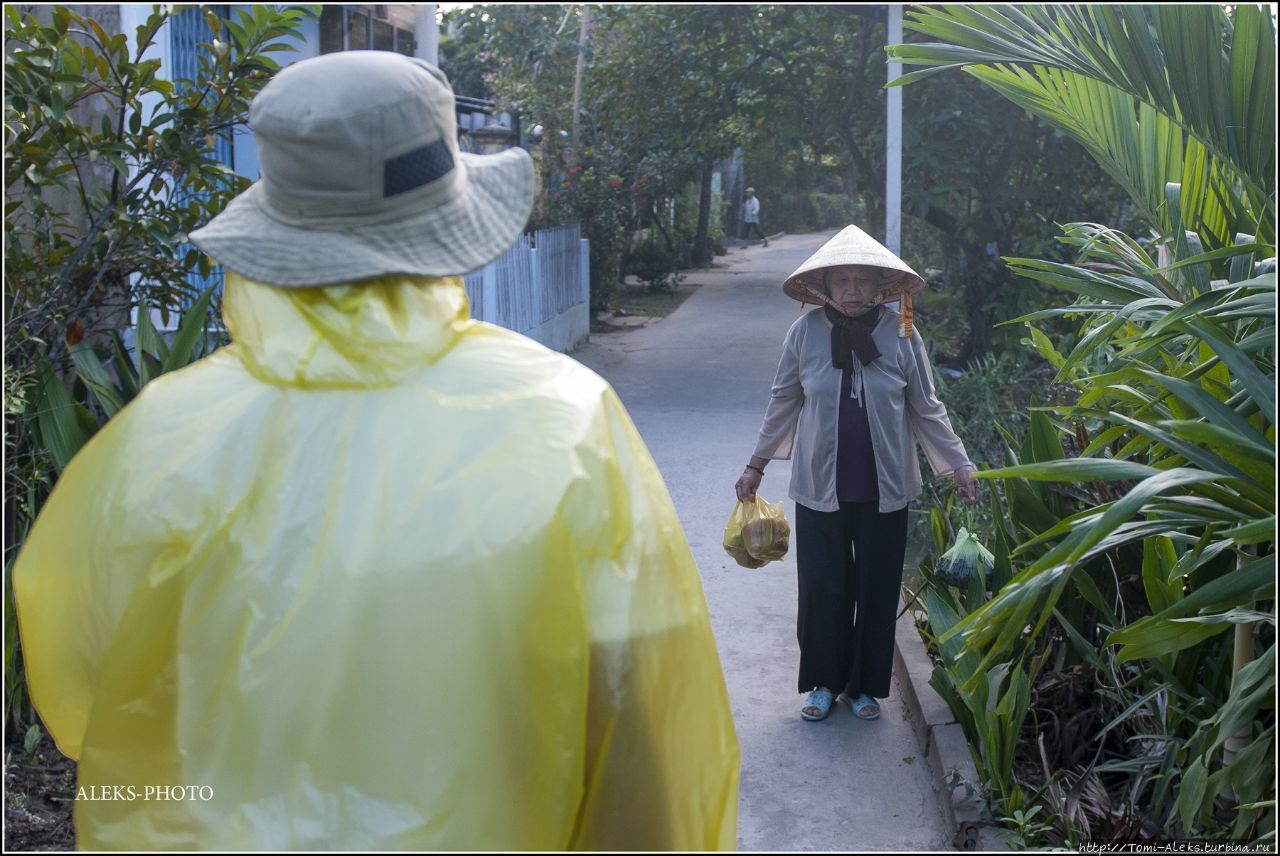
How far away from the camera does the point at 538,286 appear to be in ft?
39.5

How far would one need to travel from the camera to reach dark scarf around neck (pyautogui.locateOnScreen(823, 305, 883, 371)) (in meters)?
4.63

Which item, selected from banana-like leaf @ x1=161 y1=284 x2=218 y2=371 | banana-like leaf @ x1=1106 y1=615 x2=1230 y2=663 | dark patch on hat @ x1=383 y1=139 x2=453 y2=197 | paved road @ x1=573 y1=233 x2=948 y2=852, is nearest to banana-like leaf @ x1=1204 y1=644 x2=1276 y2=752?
banana-like leaf @ x1=1106 y1=615 x2=1230 y2=663

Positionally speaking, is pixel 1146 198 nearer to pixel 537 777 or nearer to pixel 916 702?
pixel 916 702

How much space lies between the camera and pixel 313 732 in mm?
1585

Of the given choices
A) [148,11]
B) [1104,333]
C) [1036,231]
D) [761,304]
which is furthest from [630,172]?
[1104,333]

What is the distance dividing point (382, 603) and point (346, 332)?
35 centimetres

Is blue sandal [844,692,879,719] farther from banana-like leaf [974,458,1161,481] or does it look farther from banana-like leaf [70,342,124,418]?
banana-like leaf [70,342,124,418]

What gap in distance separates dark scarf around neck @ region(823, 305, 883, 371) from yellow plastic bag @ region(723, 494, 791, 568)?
23.8 inches

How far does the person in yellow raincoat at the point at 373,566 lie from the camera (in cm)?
157

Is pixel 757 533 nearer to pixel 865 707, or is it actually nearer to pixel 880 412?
pixel 880 412

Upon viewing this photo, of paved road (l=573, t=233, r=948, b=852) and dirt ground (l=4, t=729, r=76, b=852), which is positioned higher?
dirt ground (l=4, t=729, r=76, b=852)

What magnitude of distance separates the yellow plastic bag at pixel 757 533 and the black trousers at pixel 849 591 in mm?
74

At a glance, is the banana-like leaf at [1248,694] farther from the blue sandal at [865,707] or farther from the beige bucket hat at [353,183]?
the beige bucket hat at [353,183]

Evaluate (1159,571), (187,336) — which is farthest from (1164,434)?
(187,336)
